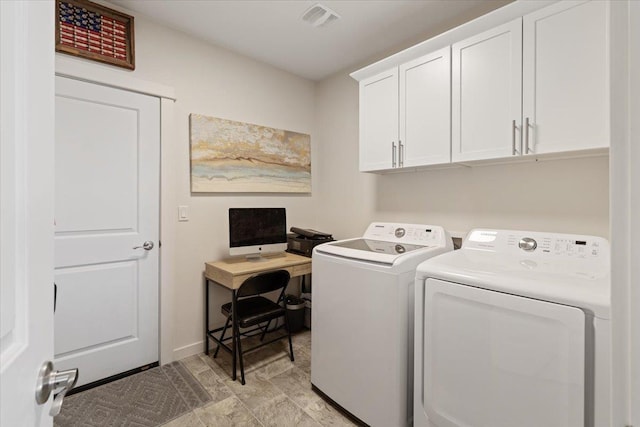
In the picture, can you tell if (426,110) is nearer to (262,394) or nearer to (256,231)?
(256,231)

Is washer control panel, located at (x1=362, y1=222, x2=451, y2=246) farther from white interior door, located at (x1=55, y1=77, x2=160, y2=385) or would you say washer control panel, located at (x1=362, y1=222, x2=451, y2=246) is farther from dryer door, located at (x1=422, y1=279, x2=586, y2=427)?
white interior door, located at (x1=55, y1=77, x2=160, y2=385)

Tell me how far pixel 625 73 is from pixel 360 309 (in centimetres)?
153

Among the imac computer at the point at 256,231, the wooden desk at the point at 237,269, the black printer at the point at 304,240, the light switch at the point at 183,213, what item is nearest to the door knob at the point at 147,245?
the light switch at the point at 183,213

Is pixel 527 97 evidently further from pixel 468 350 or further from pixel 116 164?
pixel 116 164

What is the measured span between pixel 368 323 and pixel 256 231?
1263mm

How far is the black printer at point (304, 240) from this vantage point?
110 inches

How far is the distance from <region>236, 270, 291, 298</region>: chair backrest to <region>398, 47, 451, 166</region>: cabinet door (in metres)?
1.20

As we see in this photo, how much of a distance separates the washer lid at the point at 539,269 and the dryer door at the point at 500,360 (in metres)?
0.04

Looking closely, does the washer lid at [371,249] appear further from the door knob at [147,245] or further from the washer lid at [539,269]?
the door knob at [147,245]

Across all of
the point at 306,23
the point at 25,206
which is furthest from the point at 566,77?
the point at 25,206

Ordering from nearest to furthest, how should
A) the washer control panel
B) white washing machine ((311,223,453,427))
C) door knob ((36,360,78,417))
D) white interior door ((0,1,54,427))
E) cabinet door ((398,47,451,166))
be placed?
white interior door ((0,1,54,427)), door knob ((36,360,78,417)), white washing machine ((311,223,453,427)), cabinet door ((398,47,451,166)), the washer control panel

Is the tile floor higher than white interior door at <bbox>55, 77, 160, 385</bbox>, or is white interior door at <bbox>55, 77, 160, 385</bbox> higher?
white interior door at <bbox>55, 77, 160, 385</bbox>

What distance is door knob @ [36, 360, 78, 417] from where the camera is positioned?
1.71 ft

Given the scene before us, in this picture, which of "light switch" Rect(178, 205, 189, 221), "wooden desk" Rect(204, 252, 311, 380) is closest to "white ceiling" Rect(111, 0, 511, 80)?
"light switch" Rect(178, 205, 189, 221)
